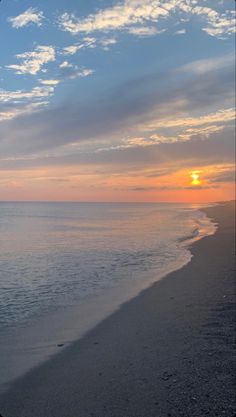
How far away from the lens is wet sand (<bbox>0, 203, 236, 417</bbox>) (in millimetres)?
6742

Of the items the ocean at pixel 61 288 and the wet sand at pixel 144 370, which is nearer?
the wet sand at pixel 144 370

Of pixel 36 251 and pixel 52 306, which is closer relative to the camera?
pixel 52 306

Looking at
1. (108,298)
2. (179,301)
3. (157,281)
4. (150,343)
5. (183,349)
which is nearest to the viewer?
(183,349)

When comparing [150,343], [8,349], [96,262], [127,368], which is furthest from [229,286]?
[96,262]

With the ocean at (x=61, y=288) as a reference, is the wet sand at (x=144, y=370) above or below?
above

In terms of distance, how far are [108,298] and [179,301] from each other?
3.03m

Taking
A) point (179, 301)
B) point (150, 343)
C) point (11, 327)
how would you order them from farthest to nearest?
point (179, 301) → point (11, 327) → point (150, 343)

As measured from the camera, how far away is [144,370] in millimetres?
8164

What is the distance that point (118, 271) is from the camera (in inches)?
851

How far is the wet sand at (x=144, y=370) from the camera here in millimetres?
6742

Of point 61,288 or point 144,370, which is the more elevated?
point 144,370

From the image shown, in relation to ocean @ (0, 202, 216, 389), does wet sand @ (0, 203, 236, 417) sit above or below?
above

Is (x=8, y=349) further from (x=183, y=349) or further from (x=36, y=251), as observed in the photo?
(x=36, y=251)

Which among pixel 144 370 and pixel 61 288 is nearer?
pixel 144 370
